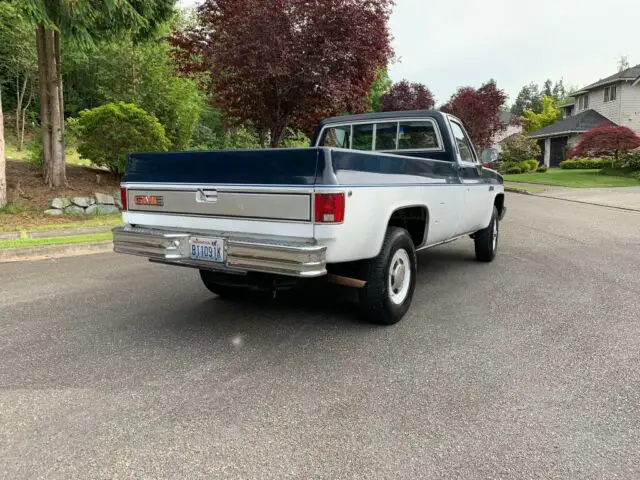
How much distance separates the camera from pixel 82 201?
39.0ft

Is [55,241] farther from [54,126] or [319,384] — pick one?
[319,384]

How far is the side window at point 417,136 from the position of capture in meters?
5.79

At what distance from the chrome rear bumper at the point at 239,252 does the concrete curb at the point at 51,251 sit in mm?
4163

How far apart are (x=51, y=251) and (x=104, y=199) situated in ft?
15.2

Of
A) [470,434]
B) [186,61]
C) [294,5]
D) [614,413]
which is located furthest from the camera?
[186,61]

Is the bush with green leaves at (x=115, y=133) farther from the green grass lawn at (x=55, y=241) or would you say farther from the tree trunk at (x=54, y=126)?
the green grass lawn at (x=55, y=241)

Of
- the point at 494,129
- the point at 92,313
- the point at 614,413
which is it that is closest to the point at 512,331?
the point at 614,413

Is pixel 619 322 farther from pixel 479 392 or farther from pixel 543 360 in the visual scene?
pixel 479 392

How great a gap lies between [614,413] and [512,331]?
1392mm

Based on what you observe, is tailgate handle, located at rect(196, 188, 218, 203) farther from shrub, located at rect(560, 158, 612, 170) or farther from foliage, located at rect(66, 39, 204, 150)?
shrub, located at rect(560, 158, 612, 170)

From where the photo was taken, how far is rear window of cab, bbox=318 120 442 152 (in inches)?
229

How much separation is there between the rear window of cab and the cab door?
0.31 meters

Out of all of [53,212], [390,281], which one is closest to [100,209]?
[53,212]

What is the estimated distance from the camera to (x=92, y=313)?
16.0ft
